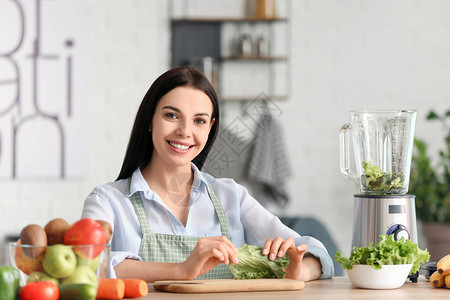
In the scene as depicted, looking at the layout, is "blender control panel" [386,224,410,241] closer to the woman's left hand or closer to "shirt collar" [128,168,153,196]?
the woman's left hand

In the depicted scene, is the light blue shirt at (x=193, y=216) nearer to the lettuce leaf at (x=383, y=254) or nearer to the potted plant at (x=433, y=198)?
A: the lettuce leaf at (x=383, y=254)

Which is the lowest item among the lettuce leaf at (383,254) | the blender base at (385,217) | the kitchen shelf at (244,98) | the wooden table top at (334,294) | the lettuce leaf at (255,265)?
the wooden table top at (334,294)

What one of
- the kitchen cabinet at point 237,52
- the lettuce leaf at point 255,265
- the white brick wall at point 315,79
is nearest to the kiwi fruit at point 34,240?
the lettuce leaf at point 255,265

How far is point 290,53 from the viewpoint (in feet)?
14.1

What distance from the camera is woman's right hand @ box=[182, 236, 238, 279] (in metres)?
1.53

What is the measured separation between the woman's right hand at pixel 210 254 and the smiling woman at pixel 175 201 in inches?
6.0

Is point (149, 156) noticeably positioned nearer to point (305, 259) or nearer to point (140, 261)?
point (140, 261)

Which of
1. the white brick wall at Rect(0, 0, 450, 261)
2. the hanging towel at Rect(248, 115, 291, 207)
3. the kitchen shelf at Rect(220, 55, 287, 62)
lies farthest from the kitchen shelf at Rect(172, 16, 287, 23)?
the hanging towel at Rect(248, 115, 291, 207)

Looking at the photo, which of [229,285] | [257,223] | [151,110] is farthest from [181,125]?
[229,285]

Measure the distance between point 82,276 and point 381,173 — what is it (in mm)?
860

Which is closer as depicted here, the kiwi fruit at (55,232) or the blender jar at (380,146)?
the kiwi fruit at (55,232)

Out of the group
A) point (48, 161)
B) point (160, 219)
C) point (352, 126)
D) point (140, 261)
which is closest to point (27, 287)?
point (140, 261)

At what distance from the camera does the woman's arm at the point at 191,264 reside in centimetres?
154

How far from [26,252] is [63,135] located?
2878 mm
